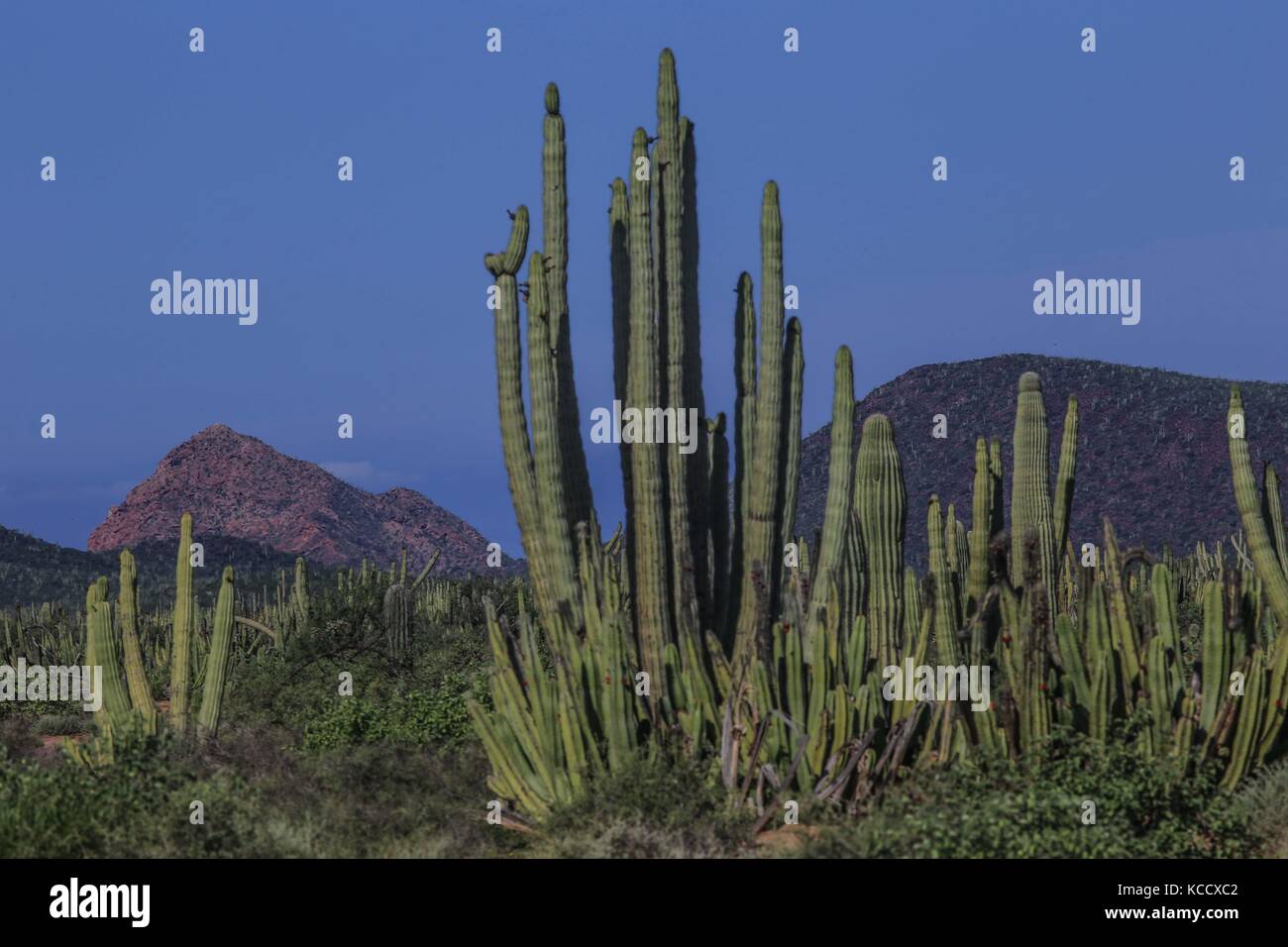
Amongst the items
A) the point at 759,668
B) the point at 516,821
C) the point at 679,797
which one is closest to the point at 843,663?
the point at 759,668

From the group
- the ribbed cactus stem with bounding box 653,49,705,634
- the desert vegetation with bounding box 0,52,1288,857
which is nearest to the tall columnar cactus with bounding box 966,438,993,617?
the desert vegetation with bounding box 0,52,1288,857

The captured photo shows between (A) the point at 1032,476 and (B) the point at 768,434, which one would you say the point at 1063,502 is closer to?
(A) the point at 1032,476

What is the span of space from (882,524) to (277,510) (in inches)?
2392

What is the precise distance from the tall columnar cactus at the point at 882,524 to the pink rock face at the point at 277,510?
54.7 meters

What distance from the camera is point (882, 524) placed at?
9859mm

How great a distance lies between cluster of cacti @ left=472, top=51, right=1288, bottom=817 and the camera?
30.7 feet

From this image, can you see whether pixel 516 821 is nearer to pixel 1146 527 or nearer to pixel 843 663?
pixel 843 663

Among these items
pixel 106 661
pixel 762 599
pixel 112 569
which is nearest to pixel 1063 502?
pixel 762 599

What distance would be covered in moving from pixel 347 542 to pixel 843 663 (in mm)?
58828

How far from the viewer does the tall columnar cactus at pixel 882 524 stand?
981cm

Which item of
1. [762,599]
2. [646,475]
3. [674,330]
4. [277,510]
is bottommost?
[762,599]

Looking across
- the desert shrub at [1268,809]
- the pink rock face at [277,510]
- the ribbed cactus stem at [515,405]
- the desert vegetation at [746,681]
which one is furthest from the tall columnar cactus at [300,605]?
the pink rock face at [277,510]

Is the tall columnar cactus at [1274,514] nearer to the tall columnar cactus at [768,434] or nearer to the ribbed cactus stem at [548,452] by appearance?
the tall columnar cactus at [768,434]
